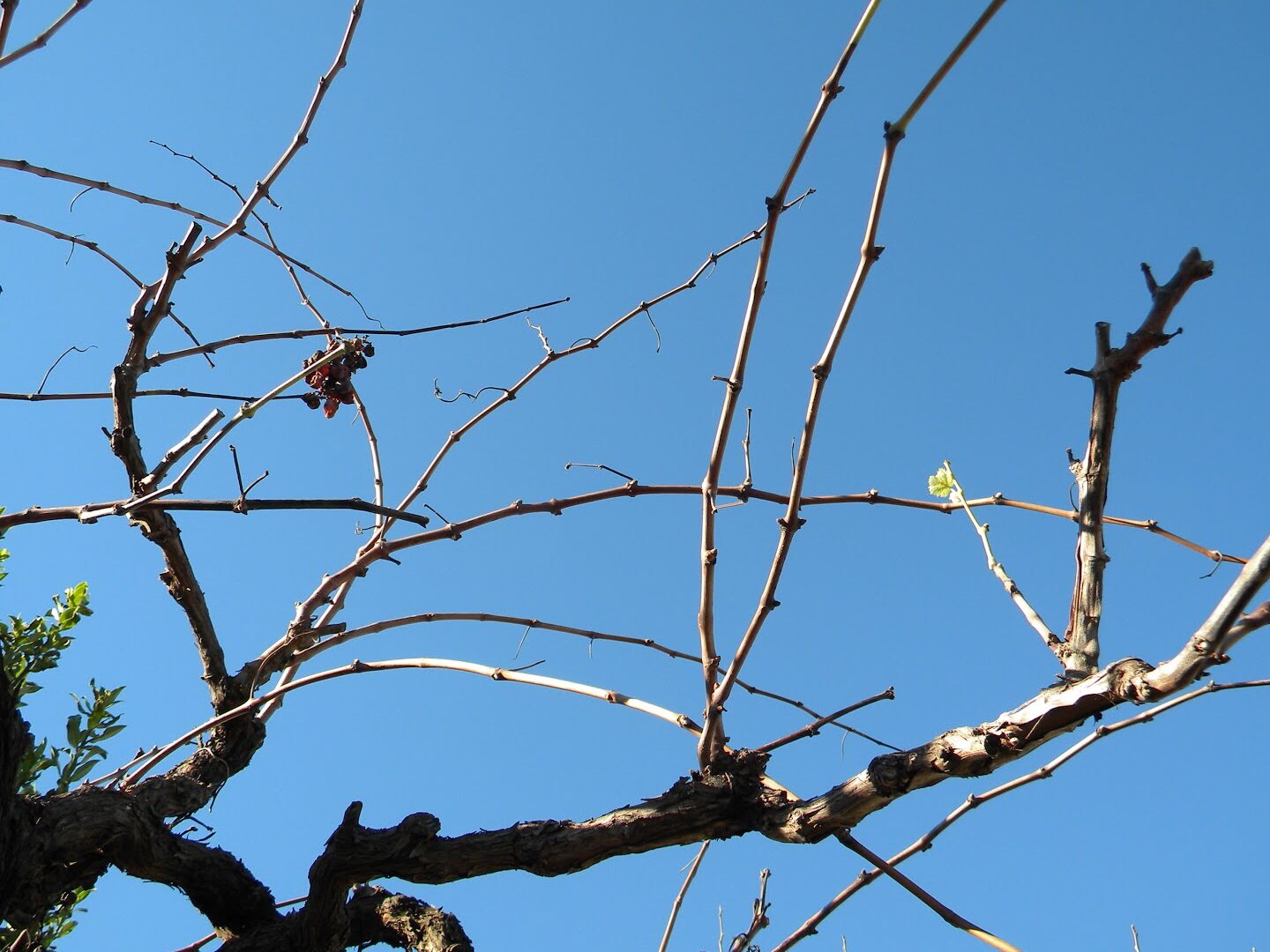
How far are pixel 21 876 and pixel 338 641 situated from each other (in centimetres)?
82

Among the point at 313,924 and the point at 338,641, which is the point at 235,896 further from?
the point at 338,641

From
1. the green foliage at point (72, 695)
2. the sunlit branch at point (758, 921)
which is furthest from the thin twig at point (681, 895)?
the green foliage at point (72, 695)

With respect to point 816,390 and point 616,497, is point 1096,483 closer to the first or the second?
point 816,390

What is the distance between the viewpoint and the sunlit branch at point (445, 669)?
2002 mm

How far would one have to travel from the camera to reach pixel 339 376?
2527mm

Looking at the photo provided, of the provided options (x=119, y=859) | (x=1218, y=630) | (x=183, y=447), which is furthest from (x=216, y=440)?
(x=1218, y=630)

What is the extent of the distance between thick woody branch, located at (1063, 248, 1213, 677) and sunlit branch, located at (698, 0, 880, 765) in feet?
1.65

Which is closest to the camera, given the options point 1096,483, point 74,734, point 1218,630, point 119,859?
point 1218,630

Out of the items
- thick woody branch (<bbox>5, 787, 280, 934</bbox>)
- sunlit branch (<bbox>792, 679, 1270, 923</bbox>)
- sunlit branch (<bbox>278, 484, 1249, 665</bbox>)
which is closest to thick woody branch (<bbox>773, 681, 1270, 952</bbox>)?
sunlit branch (<bbox>792, 679, 1270, 923</bbox>)

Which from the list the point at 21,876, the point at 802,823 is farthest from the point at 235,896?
the point at 802,823

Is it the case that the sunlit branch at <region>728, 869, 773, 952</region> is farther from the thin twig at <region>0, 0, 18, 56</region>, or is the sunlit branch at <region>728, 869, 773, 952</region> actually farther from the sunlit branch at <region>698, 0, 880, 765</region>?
the thin twig at <region>0, 0, 18, 56</region>

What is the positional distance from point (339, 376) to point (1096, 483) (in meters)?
1.76

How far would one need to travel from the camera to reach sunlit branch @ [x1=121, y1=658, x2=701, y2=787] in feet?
6.57

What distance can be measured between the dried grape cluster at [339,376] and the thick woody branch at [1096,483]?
167 cm
